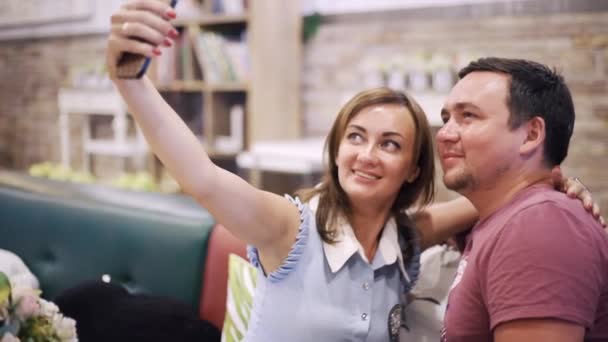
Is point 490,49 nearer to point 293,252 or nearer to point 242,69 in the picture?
point 242,69

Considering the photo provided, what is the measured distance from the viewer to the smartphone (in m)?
0.86

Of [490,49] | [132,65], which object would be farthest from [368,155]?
[490,49]

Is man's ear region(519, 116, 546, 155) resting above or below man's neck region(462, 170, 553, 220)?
above

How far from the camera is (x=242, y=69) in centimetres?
334

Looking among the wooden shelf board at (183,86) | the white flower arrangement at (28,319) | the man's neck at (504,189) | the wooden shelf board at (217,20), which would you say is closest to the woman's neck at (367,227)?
the man's neck at (504,189)

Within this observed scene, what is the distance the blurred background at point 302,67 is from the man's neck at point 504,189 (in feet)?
3.12

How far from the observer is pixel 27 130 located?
17.2 feet

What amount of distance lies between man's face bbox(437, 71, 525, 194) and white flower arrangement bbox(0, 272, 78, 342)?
31.6 inches

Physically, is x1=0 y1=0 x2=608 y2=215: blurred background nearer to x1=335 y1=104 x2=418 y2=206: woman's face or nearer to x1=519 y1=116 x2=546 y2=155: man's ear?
x1=335 y1=104 x2=418 y2=206: woman's face

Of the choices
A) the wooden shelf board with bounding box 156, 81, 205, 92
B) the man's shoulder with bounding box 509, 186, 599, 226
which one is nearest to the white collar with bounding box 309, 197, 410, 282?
the man's shoulder with bounding box 509, 186, 599, 226

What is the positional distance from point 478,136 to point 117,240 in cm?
130

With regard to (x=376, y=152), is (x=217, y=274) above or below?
below

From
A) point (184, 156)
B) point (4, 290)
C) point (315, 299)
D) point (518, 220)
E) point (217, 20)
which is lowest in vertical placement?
point (315, 299)

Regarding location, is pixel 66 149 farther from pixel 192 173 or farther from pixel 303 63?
pixel 192 173
